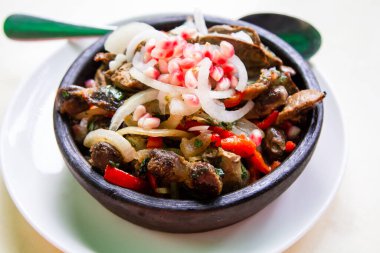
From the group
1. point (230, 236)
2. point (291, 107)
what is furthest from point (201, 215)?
point (291, 107)

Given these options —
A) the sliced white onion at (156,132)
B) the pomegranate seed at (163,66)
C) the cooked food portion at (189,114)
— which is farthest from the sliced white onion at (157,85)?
the sliced white onion at (156,132)

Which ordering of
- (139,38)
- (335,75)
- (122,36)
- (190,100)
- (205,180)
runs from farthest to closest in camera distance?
(335,75), (122,36), (139,38), (190,100), (205,180)

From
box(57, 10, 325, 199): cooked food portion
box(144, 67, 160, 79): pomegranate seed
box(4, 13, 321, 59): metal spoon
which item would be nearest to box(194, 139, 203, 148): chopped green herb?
box(57, 10, 325, 199): cooked food portion

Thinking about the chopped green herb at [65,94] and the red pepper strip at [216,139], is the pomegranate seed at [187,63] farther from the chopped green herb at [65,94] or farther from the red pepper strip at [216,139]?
the chopped green herb at [65,94]

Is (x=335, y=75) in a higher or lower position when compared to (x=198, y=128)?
lower

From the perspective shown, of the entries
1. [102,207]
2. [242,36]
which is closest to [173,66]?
[242,36]

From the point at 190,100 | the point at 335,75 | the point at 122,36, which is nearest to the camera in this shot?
the point at 190,100

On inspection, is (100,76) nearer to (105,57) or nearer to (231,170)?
(105,57)
